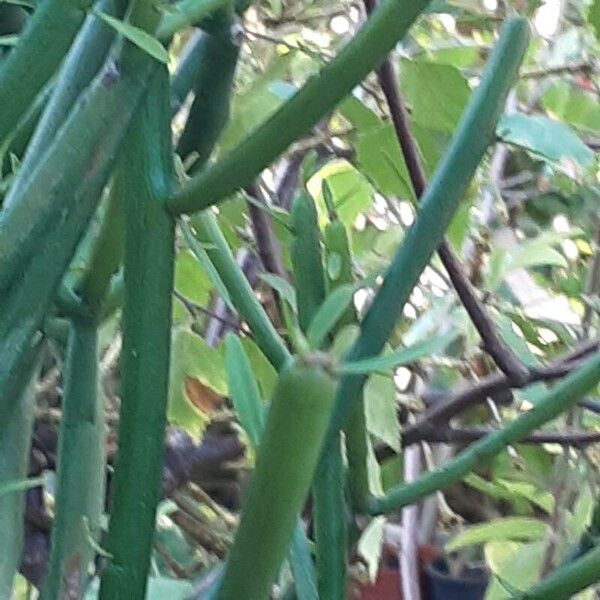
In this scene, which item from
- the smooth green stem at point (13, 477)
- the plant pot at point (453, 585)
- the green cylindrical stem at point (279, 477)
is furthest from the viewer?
the plant pot at point (453, 585)

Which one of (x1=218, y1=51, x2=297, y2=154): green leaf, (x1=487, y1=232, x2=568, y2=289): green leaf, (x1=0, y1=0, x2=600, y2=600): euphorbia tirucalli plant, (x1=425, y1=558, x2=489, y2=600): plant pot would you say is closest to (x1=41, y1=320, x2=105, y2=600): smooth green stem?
(x1=0, y1=0, x2=600, y2=600): euphorbia tirucalli plant

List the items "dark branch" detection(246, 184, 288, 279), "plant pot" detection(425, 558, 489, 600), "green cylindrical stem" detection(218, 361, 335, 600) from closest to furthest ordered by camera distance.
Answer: "green cylindrical stem" detection(218, 361, 335, 600) → "dark branch" detection(246, 184, 288, 279) → "plant pot" detection(425, 558, 489, 600)

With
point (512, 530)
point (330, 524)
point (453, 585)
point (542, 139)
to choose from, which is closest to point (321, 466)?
point (330, 524)

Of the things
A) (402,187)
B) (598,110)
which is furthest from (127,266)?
(598,110)

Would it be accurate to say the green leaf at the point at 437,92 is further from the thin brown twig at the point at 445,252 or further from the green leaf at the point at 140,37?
the green leaf at the point at 140,37

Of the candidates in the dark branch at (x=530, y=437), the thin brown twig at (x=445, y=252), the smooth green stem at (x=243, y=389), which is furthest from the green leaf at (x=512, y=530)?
the smooth green stem at (x=243, y=389)

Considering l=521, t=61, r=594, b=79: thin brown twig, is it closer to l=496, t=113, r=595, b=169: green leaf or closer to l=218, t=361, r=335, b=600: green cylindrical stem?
l=496, t=113, r=595, b=169: green leaf

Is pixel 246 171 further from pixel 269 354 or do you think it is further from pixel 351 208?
pixel 351 208
